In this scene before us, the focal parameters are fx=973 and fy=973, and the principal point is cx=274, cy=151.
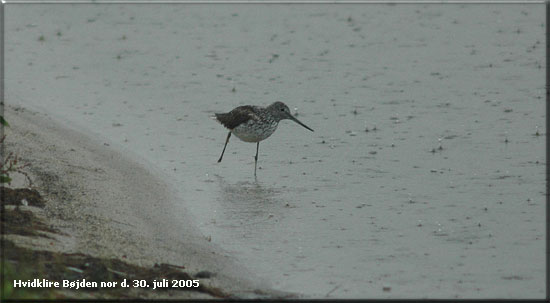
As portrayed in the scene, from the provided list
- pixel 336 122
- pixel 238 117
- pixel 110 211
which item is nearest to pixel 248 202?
pixel 110 211

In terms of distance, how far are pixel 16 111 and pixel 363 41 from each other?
362 inches

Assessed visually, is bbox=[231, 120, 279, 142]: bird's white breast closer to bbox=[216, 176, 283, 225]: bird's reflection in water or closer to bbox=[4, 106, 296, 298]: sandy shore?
bbox=[216, 176, 283, 225]: bird's reflection in water

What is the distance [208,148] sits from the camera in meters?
14.9

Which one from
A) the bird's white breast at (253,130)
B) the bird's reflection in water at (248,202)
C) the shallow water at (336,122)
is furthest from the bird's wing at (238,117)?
the bird's reflection in water at (248,202)

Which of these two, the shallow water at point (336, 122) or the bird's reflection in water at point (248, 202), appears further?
the bird's reflection in water at point (248, 202)

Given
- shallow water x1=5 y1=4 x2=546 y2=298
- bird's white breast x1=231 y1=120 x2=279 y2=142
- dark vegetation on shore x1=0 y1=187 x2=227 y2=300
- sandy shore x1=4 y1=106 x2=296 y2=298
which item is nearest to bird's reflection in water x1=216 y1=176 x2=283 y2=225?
shallow water x1=5 y1=4 x2=546 y2=298

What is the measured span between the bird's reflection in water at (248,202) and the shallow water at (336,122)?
39 mm

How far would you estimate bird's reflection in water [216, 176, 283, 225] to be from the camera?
11.4 meters

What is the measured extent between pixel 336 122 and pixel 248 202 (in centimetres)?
422

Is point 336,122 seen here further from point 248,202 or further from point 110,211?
point 110,211

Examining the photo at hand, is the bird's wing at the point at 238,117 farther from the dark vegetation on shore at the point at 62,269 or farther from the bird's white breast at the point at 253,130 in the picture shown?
the dark vegetation on shore at the point at 62,269

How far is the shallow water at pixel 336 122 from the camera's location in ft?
31.9

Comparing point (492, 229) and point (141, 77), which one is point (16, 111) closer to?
point (141, 77)

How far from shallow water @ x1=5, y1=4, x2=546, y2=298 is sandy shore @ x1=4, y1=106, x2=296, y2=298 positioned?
1.26 feet
